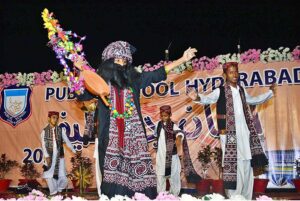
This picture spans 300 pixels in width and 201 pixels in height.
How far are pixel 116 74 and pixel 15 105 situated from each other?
15.4 ft

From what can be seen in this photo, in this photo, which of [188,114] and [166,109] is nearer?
[166,109]

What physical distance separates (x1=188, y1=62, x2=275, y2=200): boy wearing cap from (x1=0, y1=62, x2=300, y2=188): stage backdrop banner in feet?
4.45

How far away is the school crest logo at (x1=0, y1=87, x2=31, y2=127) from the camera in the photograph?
25.1 ft

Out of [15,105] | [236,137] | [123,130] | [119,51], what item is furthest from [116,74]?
[15,105]

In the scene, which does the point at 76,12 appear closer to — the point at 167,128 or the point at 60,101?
the point at 60,101

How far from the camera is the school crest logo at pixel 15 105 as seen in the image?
7.64 meters

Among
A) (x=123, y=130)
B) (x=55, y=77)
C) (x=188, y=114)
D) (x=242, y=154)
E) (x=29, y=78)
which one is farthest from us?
(x=29, y=78)

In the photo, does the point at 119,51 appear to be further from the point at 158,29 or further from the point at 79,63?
the point at 158,29

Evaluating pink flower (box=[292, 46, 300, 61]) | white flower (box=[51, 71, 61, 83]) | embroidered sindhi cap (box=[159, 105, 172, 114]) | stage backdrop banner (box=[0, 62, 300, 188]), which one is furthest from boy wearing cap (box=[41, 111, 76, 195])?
pink flower (box=[292, 46, 300, 61])

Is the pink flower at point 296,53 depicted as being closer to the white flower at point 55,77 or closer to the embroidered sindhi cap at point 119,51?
the embroidered sindhi cap at point 119,51

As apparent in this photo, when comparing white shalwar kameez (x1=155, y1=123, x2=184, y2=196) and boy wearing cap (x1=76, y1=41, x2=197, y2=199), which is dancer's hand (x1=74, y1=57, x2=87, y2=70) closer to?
boy wearing cap (x1=76, y1=41, x2=197, y2=199)

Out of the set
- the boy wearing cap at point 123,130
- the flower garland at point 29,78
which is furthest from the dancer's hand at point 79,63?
the flower garland at point 29,78

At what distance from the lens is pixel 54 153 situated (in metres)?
6.91

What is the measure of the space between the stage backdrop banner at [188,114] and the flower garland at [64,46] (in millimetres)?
3580
